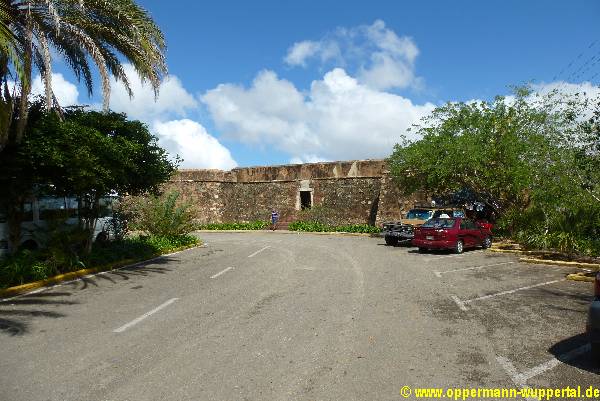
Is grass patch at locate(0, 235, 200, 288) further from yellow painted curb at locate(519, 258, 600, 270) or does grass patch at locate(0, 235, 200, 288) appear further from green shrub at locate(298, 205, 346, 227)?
green shrub at locate(298, 205, 346, 227)

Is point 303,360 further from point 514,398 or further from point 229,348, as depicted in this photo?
point 514,398

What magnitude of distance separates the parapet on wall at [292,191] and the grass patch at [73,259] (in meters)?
15.4

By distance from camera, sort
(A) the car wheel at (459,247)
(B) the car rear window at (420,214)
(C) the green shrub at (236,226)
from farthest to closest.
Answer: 1. (C) the green shrub at (236,226)
2. (B) the car rear window at (420,214)
3. (A) the car wheel at (459,247)

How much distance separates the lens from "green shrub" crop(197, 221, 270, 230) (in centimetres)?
3234

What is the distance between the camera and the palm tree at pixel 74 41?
31.4 ft

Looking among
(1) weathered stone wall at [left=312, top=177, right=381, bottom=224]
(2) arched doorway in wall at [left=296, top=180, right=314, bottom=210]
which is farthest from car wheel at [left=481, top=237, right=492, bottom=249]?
(2) arched doorway in wall at [left=296, top=180, right=314, bottom=210]

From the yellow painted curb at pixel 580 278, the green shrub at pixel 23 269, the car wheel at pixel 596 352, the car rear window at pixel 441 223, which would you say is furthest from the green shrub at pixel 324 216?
the car wheel at pixel 596 352

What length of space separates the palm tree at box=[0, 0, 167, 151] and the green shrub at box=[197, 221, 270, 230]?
2012 centimetres

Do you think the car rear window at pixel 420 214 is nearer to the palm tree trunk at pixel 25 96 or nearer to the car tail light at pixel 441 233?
the car tail light at pixel 441 233

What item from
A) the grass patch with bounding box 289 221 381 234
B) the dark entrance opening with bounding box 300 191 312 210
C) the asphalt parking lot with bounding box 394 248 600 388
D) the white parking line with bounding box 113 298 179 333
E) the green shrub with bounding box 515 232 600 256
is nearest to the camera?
the asphalt parking lot with bounding box 394 248 600 388

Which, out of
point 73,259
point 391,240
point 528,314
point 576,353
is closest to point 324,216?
point 391,240

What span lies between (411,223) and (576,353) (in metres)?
13.9

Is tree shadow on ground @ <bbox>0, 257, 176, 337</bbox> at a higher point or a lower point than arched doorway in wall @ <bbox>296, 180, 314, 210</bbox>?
lower

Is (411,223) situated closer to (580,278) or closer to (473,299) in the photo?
(580,278)
